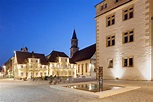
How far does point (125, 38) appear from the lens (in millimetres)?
18891

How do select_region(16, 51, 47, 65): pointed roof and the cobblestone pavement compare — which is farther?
select_region(16, 51, 47, 65): pointed roof

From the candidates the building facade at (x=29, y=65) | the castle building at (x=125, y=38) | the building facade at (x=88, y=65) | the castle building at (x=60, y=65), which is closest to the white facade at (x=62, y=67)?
the castle building at (x=60, y=65)

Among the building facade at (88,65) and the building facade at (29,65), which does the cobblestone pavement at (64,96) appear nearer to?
the building facade at (29,65)


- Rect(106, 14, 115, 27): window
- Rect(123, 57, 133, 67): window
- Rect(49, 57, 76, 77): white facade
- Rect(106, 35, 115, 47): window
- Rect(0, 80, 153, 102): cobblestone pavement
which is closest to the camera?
Rect(0, 80, 153, 102): cobblestone pavement

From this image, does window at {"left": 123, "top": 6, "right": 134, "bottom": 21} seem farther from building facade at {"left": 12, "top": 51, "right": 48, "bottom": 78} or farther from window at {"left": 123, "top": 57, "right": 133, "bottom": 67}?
building facade at {"left": 12, "top": 51, "right": 48, "bottom": 78}

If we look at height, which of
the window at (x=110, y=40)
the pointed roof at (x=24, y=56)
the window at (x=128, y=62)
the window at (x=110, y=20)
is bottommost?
the window at (x=128, y=62)

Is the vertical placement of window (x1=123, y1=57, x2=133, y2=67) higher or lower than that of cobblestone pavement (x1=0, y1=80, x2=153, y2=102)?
higher

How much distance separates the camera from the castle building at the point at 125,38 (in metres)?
16.5

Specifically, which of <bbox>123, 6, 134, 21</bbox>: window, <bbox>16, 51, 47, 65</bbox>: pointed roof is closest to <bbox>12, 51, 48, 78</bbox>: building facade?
<bbox>16, 51, 47, 65</bbox>: pointed roof

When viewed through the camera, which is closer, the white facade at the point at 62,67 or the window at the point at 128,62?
the window at the point at 128,62

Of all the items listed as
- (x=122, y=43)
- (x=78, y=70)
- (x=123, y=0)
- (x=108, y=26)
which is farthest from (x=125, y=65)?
A: (x=78, y=70)

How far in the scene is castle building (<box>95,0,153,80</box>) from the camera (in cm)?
1648

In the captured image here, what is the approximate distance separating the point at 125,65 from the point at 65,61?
21.6 meters

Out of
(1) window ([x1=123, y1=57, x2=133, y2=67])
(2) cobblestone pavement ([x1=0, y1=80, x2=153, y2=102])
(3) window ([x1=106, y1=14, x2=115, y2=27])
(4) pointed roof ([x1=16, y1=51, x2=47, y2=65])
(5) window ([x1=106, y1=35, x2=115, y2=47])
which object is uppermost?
(3) window ([x1=106, y1=14, x2=115, y2=27])
